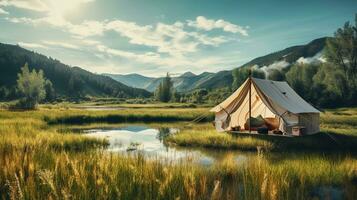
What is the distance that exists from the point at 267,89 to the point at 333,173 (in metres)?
11.3

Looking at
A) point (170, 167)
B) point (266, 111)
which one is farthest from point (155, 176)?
point (266, 111)

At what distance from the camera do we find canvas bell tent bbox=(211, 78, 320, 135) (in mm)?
19520

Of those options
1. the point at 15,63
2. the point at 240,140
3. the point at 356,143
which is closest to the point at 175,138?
the point at 240,140

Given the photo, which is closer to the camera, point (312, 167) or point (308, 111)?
point (312, 167)

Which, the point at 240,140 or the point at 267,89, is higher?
the point at 267,89

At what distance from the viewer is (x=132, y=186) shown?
6070 mm

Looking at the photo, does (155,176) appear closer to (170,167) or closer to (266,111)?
(170,167)

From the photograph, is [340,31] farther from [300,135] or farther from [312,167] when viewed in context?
[312,167]

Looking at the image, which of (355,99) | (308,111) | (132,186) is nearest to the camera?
(132,186)

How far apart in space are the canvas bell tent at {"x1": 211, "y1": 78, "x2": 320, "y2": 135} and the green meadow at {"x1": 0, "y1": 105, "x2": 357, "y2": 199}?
1190 millimetres

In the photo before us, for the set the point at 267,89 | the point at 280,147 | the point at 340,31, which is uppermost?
the point at 340,31

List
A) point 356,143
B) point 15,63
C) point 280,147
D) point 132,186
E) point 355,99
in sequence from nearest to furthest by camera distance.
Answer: point 132,186
point 280,147
point 356,143
point 355,99
point 15,63

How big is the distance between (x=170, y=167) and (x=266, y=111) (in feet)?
59.6

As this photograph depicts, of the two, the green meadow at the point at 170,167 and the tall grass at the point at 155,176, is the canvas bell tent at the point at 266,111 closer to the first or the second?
Result: the green meadow at the point at 170,167
